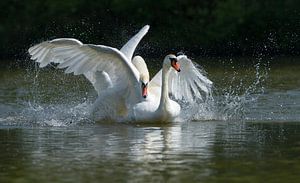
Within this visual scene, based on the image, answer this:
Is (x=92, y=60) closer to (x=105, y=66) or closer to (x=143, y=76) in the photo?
(x=105, y=66)

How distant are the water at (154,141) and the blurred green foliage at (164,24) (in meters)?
13.7

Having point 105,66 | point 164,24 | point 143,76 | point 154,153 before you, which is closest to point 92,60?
point 105,66

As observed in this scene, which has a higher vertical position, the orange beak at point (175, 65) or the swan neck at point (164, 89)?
the orange beak at point (175, 65)

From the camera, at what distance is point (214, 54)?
3644cm

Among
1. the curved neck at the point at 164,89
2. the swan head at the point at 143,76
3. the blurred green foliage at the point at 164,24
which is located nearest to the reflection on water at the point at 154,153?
the curved neck at the point at 164,89

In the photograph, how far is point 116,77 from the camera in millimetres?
17953

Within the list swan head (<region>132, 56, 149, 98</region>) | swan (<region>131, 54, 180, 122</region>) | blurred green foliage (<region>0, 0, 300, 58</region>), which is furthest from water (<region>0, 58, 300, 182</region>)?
blurred green foliage (<region>0, 0, 300, 58</region>)

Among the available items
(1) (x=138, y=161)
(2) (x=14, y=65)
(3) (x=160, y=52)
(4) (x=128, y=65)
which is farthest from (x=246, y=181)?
(3) (x=160, y=52)

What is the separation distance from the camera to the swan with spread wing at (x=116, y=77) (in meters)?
17.3

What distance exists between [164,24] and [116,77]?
2171cm

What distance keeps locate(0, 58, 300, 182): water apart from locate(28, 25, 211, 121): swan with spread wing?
340 mm

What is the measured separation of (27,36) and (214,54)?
6.58 metres

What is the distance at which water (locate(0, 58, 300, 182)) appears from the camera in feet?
38.4

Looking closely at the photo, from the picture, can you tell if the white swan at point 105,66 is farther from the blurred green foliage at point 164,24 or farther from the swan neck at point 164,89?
the blurred green foliage at point 164,24
